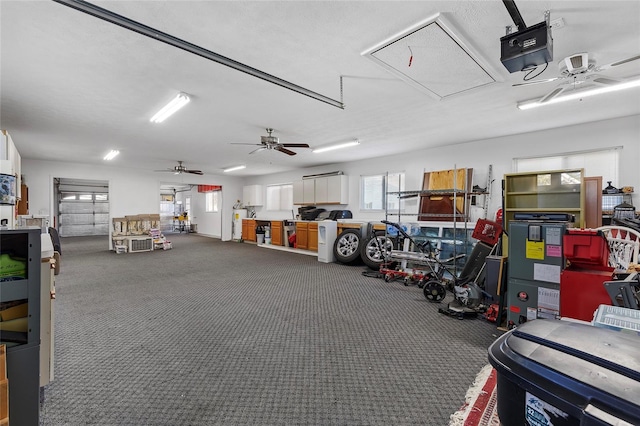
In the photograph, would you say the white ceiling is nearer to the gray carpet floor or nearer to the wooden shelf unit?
the wooden shelf unit

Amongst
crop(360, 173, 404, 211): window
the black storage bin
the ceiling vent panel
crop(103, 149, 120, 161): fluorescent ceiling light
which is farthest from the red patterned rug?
crop(103, 149, 120, 161): fluorescent ceiling light

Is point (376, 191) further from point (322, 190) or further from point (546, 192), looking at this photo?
point (546, 192)

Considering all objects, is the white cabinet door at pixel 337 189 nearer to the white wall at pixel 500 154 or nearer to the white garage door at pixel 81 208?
the white wall at pixel 500 154

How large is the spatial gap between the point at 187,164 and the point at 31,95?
16.8 ft

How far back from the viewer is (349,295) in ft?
12.9

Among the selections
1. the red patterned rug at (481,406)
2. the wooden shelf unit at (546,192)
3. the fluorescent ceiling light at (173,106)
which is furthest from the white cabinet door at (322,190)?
the red patterned rug at (481,406)

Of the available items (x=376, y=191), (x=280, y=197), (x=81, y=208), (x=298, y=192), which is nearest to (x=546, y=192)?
(x=376, y=191)

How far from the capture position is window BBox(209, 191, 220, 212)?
40.3 feet

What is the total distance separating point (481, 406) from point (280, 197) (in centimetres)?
969

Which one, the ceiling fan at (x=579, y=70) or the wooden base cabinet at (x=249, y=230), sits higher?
the ceiling fan at (x=579, y=70)

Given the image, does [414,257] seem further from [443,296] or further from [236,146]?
[236,146]

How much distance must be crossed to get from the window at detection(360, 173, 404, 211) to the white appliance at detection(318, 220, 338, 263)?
1.27m

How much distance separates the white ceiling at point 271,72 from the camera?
6.29 feet

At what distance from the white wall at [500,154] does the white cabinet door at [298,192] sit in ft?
5.03
